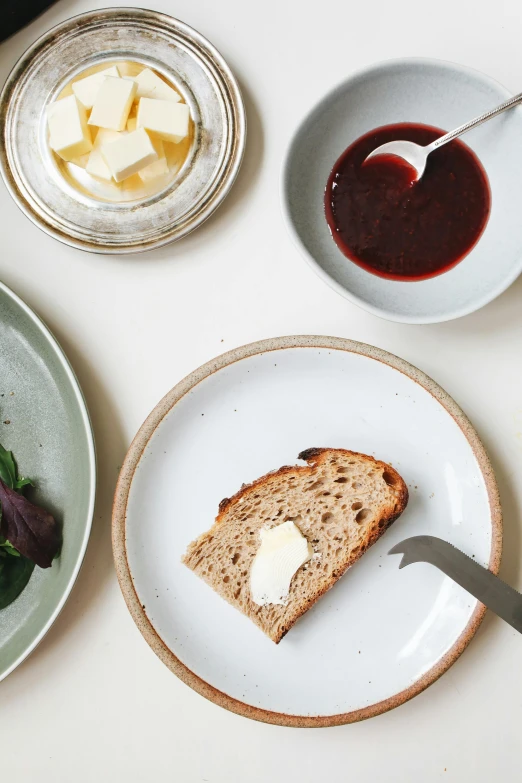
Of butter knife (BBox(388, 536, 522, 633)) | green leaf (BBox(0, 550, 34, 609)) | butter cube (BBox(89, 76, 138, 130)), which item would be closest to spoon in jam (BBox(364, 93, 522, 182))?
butter cube (BBox(89, 76, 138, 130))

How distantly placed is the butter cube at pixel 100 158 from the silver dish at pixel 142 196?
0.16 ft

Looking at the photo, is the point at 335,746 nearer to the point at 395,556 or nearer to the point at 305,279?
the point at 395,556

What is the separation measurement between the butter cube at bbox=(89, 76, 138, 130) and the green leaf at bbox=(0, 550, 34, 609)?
0.76 metres

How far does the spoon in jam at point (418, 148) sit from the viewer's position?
99cm

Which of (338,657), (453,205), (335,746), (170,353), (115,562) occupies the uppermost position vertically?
(170,353)

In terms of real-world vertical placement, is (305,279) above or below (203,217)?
below

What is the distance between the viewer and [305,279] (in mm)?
1161

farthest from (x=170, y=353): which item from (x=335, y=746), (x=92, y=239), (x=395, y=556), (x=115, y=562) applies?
(x=335, y=746)

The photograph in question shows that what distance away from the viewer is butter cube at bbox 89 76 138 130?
3.52ft

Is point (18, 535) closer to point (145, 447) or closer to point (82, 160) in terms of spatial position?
point (145, 447)

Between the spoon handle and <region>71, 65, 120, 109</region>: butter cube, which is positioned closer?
the spoon handle

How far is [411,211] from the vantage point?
1040 mm

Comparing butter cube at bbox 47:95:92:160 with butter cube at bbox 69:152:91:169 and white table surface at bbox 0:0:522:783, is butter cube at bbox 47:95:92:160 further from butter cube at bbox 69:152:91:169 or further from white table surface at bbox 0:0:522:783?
white table surface at bbox 0:0:522:783

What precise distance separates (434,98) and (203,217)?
0.43 metres
